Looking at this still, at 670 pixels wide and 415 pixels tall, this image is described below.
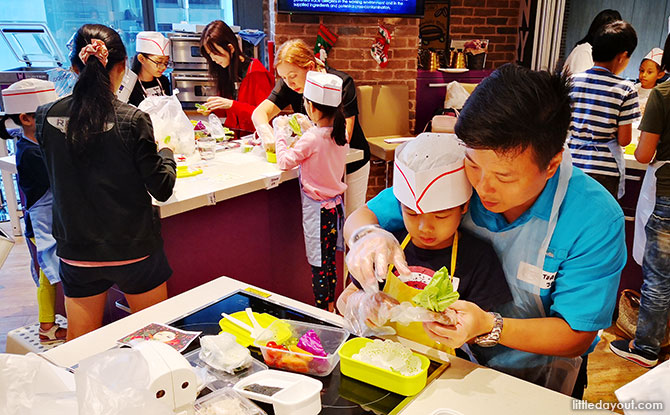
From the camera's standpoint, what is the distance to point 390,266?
139 centimetres

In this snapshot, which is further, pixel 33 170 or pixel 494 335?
pixel 33 170

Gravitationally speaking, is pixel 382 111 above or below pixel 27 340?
above

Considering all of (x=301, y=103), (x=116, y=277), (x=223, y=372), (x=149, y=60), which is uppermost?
(x=149, y=60)

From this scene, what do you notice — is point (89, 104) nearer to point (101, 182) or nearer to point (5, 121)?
point (101, 182)

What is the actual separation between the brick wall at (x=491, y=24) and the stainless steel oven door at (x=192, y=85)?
2.76 meters

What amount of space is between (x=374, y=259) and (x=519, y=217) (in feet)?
1.24

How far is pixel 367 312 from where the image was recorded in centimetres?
130

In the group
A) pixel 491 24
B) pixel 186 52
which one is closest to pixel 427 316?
pixel 186 52

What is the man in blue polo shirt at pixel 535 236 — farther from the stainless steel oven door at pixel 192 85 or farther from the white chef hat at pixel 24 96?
the stainless steel oven door at pixel 192 85

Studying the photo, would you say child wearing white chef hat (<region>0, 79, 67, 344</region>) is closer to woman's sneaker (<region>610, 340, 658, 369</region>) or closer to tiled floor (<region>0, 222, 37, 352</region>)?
tiled floor (<region>0, 222, 37, 352</region>)

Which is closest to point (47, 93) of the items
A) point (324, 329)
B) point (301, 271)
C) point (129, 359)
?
point (301, 271)

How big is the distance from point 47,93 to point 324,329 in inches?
76.4

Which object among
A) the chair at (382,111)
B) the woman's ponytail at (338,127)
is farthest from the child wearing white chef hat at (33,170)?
the chair at (382,111)

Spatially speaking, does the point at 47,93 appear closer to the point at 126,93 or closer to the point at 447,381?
the point at 126,93
